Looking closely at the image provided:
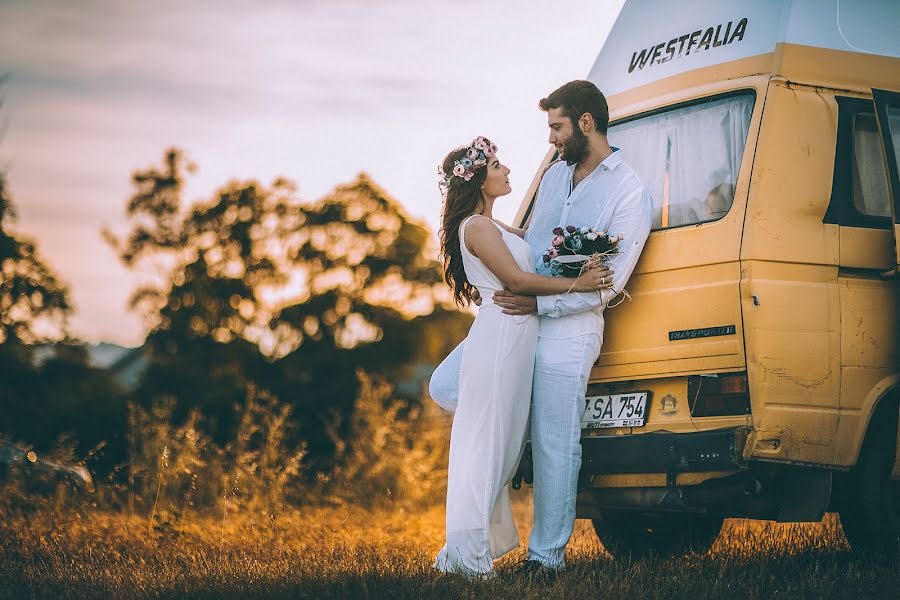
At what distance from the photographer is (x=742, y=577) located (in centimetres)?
565

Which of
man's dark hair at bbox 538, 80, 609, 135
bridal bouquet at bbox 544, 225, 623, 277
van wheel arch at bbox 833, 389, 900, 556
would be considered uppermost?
man's dark hair at bbox 538, 80, 609, 135

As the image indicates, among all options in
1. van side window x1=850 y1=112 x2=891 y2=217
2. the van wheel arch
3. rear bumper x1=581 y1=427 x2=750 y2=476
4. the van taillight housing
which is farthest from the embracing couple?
the van wheel arch

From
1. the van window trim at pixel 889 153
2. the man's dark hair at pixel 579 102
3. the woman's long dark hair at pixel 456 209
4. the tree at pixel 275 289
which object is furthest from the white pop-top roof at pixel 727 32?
the tree at pixel 275 289

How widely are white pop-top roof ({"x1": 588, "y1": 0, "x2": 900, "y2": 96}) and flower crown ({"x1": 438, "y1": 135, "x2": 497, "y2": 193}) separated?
43.2 inches

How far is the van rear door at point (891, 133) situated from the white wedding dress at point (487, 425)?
6.41 feet

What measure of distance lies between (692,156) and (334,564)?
2.93 m

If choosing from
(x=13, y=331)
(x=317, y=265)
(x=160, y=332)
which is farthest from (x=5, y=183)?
(x=317, y=265)

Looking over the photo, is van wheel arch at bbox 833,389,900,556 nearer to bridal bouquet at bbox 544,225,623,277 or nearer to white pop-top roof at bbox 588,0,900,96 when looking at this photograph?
bridal bouquet at bbox 544,225,623,277

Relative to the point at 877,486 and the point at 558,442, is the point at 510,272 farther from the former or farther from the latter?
the point at 877,486

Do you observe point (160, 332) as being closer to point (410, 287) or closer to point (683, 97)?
point (410, 287)

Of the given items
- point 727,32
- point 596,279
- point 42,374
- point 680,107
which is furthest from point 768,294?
point 42,374

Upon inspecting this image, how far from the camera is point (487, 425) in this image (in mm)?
6047

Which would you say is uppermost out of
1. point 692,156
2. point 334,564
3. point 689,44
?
point 689,44

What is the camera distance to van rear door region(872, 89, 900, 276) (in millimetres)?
6039
